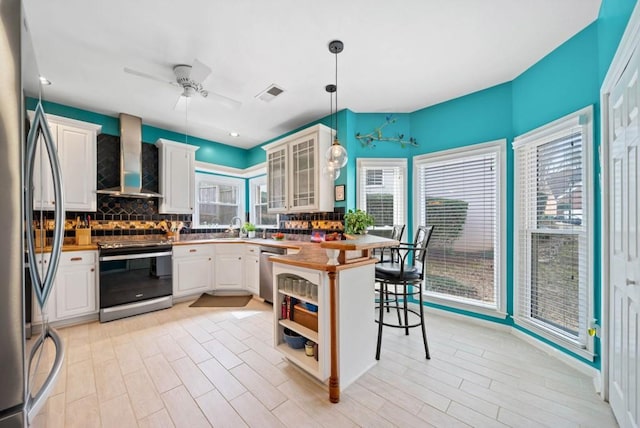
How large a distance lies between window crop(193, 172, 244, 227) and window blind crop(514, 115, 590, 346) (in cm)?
457

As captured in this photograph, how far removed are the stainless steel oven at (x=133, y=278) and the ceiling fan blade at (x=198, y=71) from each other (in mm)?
2264

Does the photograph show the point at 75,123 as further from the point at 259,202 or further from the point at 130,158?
the point at 259,202

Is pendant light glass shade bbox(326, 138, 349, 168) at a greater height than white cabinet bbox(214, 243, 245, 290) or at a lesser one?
greater

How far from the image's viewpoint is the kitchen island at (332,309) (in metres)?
1.77

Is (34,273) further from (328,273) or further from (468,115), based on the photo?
(468,115)

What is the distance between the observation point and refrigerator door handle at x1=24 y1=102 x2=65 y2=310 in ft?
2.41

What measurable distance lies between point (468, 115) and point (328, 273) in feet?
8.90

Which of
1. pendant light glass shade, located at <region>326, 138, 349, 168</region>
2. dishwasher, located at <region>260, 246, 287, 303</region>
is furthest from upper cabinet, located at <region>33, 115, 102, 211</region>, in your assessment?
pendant light glass shade, located at <region>326, 138, 349, 168</region>

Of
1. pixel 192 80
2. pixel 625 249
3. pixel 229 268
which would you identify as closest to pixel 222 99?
pixel 192 80

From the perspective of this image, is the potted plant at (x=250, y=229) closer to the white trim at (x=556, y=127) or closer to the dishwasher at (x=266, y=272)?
the dishwasher at (x=266, y=272)

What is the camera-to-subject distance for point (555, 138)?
2.31 m

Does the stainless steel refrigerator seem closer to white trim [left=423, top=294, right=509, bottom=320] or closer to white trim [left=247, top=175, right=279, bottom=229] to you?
white trim [left=423, top=294, right=509, bottom=320]

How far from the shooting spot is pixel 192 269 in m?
3.87

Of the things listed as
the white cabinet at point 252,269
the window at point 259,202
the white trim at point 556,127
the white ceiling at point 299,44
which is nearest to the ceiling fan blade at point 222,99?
the white ceiling at point 299,44
